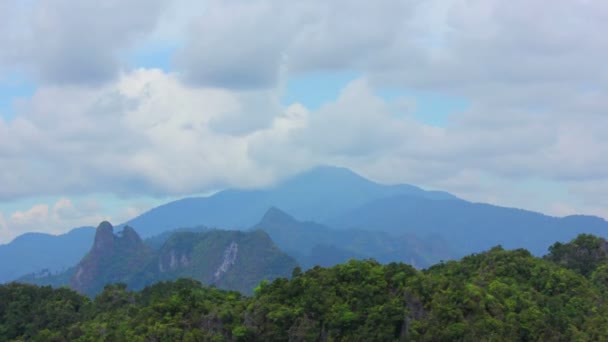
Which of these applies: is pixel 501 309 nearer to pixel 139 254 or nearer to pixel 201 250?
pixel 201 250

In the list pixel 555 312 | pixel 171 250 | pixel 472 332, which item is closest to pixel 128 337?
pixel 472 332

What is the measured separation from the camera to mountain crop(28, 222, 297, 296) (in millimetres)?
147625

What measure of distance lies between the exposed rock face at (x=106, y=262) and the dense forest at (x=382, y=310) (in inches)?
5100

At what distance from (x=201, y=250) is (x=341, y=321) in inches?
5324

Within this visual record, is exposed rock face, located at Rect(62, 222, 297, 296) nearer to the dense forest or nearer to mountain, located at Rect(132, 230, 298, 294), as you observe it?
mountain, located at Rect(132, 230, 298, 294)

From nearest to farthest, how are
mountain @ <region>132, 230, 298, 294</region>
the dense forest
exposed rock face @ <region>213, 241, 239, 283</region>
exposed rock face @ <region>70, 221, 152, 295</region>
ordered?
the dense forest, mountain @ <region>132, 230, 298, 294</region>, exposed rock face @ <region>213, 241, 239, 283</region>, exposed rock face @ <region>70, 221, 152, 295</region>

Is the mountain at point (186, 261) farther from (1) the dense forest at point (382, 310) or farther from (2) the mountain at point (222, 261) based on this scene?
(1) the dense forest at point (382, 310)

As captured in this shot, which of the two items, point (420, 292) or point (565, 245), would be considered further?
point (565, 245)

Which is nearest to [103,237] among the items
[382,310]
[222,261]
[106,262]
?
[106,262]

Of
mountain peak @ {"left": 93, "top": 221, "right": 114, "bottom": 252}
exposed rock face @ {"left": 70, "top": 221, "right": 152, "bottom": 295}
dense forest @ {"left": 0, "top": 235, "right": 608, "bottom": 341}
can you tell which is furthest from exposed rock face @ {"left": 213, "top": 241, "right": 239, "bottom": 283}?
dense forest @ {"left": 0, "top": 235, "right": 608, "bottom": 341}

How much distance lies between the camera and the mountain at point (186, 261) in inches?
5812

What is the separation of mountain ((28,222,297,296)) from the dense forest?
109457 millimetres

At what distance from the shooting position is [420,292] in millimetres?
27531

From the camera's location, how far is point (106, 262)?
163 m
